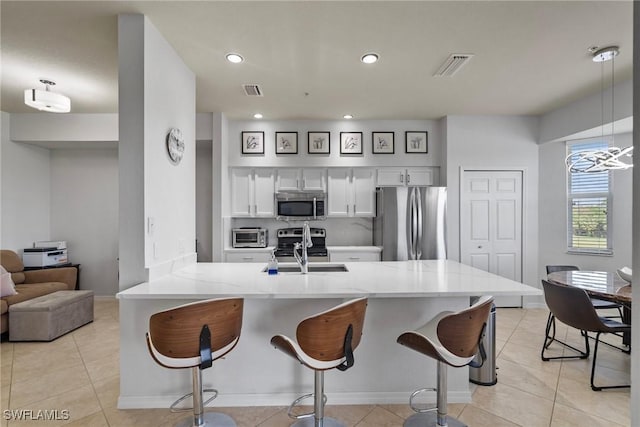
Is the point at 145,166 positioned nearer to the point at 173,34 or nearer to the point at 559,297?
the point at 173,34

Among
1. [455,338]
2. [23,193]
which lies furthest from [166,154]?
[23,193]

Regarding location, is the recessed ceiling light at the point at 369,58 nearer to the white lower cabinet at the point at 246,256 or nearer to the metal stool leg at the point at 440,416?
the metal stool leg at the point at 440,416

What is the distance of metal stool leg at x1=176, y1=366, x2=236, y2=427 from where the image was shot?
1883 millimetres

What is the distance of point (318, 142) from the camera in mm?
4863

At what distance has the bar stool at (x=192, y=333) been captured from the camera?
5.47 ft

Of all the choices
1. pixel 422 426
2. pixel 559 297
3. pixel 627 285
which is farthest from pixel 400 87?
pixel 422 426

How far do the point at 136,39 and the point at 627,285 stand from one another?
441 cm

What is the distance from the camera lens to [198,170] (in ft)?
17.3

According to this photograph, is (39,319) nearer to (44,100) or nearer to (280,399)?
(44,100)

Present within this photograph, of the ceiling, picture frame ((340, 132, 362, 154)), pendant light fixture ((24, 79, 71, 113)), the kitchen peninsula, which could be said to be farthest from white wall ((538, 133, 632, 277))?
pendant light fixture ((24, 79, 71, 113))

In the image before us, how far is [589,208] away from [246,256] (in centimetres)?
479

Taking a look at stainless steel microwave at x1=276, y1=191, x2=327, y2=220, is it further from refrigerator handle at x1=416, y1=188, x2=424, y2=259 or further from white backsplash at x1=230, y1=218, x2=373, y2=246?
refrigerator handle at x1=416, y1=188, x2=424, y2=259

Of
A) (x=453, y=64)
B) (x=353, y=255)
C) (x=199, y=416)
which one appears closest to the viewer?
(x=199, y=416)

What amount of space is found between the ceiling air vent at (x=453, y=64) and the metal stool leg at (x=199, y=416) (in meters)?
Result: 3.09
